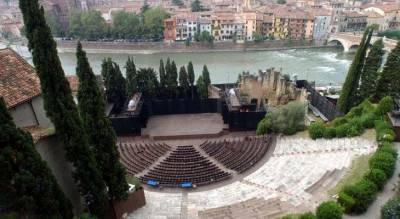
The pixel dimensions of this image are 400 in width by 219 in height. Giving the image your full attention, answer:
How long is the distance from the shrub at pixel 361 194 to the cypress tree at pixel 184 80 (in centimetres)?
2104

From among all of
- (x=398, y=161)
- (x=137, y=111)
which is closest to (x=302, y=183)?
(x=398, y=161)

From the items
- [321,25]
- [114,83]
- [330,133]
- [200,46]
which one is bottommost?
[330,133]

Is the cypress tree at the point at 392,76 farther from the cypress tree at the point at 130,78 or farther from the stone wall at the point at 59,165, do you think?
the stone wall at the point at 59,165

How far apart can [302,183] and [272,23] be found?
193 ft

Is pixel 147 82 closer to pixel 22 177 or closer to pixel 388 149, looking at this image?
pixel 22 177

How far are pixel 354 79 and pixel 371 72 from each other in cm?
252

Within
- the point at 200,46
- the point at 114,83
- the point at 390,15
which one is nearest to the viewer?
the point at 114,83

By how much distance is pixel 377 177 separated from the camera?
13.8 m

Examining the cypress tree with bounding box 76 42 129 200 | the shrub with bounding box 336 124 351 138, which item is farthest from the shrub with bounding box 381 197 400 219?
the cypress tree with bounding box 76 42 129 200

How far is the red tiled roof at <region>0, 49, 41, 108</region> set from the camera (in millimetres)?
11805

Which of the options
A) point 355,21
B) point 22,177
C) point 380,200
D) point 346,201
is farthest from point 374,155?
point 355,21

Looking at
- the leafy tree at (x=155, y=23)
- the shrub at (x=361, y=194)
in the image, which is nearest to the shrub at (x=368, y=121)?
the shrub at (x=361, y=194)

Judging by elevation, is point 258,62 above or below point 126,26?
below

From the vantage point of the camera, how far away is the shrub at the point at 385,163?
14.5 metres
